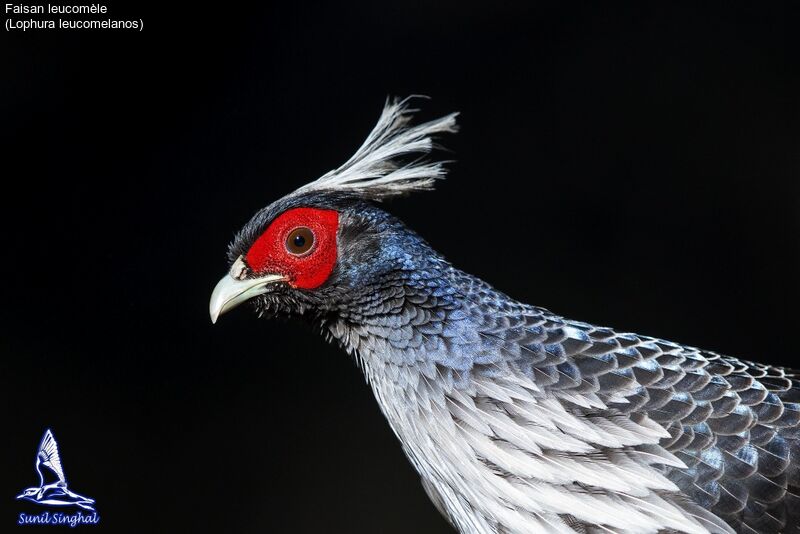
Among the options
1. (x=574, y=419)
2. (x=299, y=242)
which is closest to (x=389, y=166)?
(x=299, y=242)

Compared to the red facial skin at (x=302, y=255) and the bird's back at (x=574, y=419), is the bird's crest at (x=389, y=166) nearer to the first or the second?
the red facial skin at (x=302, y=255)

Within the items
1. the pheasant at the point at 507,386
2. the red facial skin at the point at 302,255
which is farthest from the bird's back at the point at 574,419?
the red facial skin at the point at 302,255

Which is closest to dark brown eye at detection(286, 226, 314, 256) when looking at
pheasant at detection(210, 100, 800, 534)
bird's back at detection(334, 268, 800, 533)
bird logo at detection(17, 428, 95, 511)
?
pheasant at detection(210, 100, 800, 534)

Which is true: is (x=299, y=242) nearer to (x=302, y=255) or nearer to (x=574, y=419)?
(x=302, y=255)

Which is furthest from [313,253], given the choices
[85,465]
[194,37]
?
[85,465]

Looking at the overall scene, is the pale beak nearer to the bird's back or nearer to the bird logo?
the bird's back
